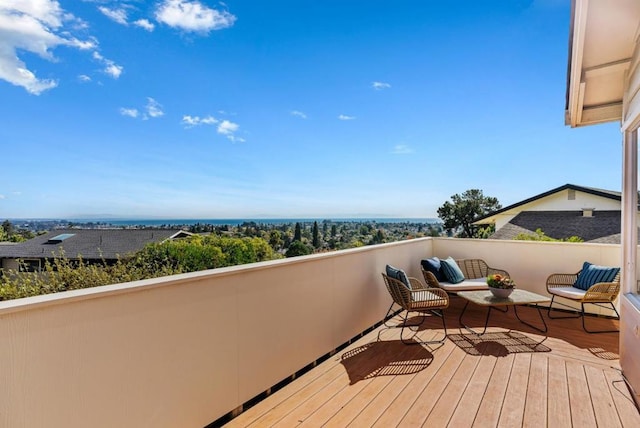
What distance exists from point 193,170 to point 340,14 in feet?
44.4

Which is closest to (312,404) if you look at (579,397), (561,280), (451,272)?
(579,397)

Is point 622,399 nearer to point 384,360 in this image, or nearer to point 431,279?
point 384,360

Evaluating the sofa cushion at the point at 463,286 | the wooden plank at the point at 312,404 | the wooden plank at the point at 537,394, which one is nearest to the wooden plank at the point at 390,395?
the wooden plank at the point at 312,404

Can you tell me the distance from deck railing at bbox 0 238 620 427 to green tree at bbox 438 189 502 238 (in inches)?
598

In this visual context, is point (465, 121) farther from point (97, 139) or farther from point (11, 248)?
point (97, 139)

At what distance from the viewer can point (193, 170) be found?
58.9 feet

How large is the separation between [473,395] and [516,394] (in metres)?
0.34

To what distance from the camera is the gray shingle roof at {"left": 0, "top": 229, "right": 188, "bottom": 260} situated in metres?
7.25

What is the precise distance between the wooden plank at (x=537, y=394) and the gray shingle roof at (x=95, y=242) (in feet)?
26.4

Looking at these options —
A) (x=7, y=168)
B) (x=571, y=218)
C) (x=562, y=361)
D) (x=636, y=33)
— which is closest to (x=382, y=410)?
(x=562, y=361)

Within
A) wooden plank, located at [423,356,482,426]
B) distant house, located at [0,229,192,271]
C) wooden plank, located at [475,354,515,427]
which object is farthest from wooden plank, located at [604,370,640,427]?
distant house, located at [0,229,192,271]

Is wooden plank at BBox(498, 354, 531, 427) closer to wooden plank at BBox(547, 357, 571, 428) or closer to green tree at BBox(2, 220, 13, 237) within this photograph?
wooden plank at BBox(547, 357, 571, 428)

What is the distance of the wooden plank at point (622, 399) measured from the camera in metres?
2.22

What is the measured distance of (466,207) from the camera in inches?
674
